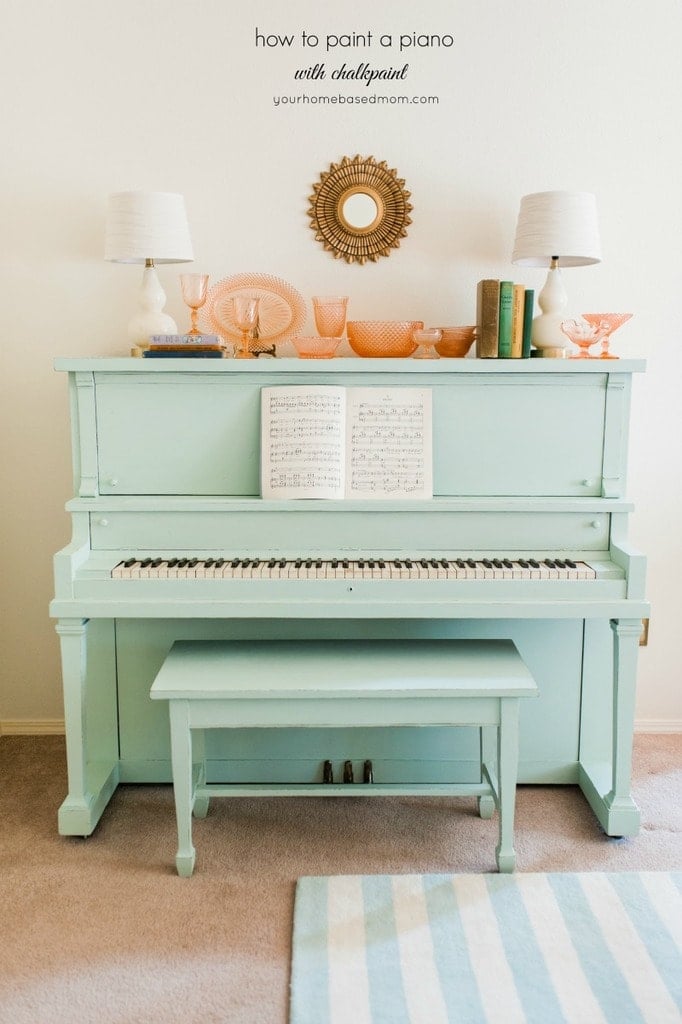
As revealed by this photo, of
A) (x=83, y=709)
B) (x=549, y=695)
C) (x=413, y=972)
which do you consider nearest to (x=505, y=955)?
(x=413, y=972)

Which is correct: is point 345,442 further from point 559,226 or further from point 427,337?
point 559,226

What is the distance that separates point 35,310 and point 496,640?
188 cm

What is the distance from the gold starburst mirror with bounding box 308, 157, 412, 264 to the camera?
292 cm

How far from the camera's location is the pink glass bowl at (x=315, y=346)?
262 centimetres

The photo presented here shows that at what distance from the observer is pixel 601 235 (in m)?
2.97

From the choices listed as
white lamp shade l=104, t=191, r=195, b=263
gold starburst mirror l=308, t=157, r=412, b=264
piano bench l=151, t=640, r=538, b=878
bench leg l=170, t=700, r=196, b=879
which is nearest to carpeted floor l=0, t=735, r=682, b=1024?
bench leg l=170, t=700, r=196, b=879

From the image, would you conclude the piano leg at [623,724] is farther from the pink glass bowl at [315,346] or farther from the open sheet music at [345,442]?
the pink glass bowl at [315,346]

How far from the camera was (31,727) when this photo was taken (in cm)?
328

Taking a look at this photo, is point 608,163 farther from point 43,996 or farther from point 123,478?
point 43,996

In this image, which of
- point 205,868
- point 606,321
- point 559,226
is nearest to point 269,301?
point 559,226

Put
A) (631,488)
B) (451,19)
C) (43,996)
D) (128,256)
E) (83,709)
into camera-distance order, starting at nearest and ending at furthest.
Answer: (43,996) < (83,709) < (128,256) < (451,19) < (631,488)

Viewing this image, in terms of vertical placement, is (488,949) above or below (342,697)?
below

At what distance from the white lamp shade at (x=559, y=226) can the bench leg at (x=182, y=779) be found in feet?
5.49

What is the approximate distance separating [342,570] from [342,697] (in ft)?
1.12
